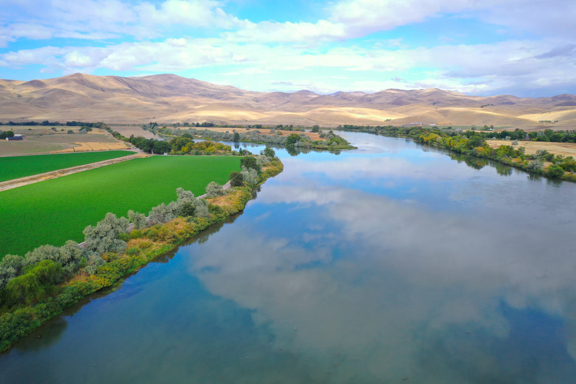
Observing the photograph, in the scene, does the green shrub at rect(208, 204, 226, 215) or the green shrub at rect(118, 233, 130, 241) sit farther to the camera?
the green shrub at rect(208, 204, 226, 215)

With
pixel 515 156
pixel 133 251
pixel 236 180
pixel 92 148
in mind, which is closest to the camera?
pixel 133 251

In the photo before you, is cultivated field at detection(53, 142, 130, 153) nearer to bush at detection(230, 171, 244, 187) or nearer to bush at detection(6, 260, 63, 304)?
bush at detection(230, 171, 244, 187)

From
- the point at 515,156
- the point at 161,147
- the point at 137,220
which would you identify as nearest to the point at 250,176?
the point at 137,220

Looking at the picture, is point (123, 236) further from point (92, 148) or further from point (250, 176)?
Answer: point (92, 148)

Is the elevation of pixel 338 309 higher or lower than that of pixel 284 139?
lower

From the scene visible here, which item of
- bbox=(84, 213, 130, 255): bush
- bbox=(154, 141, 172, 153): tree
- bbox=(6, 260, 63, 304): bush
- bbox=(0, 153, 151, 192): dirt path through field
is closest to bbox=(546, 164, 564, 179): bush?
bbox=(84, 213, 130, 255): bush

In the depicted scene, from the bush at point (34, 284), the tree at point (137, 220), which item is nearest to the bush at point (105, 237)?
the tree at point (137, 220)

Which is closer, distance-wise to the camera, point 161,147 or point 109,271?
point 109,271
